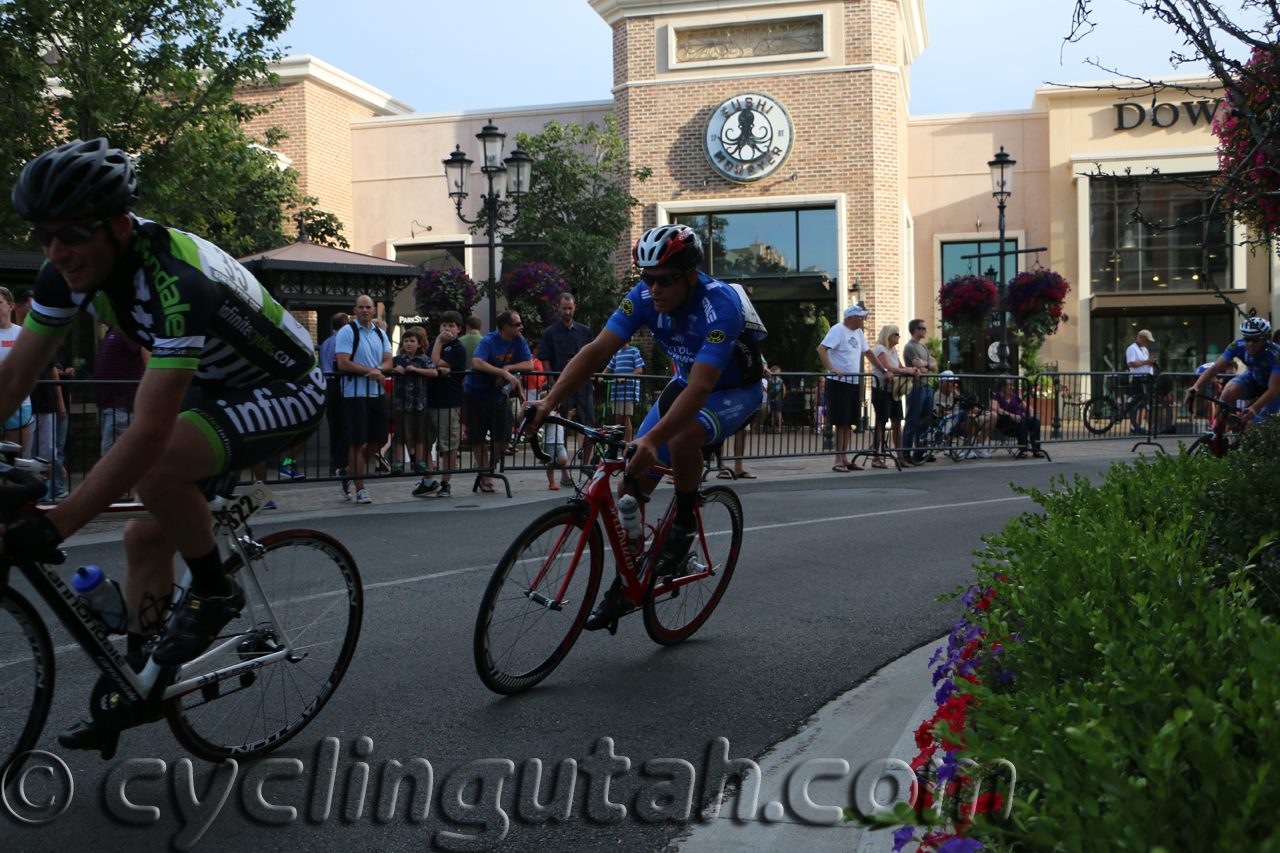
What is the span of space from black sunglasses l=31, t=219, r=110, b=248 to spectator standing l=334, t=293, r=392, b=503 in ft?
25.7

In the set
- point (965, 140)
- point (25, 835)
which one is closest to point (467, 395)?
point (25, 835)

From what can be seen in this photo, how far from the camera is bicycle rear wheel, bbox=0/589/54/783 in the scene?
3.01m

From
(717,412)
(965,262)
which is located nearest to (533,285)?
(965,262)

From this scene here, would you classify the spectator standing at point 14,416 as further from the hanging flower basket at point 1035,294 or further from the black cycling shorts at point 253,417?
the hanging flower basket at point 1035,294

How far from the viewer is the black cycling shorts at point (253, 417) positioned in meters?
3.33

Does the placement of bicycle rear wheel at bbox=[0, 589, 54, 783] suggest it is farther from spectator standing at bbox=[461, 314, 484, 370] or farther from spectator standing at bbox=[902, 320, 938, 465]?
spectator standing at bbox=[902, 320, 938, 465]

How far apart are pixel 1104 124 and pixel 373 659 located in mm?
30754

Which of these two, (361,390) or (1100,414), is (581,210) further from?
(361,390)

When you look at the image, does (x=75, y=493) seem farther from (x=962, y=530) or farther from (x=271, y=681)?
(x=962, y=530)

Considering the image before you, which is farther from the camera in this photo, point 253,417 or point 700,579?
point 700,579

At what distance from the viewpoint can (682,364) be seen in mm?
5230

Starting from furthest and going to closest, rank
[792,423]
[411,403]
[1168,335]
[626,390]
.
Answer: [1168,335] < [792,423] < [626,390] < [411,403]

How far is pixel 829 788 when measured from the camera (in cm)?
338

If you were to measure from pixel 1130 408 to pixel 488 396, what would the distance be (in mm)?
12773
